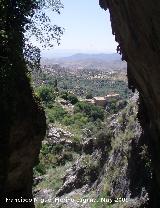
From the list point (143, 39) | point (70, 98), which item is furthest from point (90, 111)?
point (143, 39)

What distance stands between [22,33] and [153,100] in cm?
862

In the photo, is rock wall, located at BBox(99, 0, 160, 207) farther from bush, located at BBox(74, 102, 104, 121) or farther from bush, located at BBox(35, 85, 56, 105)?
bush, located at BBox(35, 85, 56, 105)

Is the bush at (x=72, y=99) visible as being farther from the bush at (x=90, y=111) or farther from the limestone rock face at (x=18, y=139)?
the limestone rock face at (x=18, y=139)

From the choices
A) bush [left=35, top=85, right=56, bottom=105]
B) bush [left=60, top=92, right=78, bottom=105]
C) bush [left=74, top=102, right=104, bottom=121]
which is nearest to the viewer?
bush [left=35, top=85, right=56, bottom=105]

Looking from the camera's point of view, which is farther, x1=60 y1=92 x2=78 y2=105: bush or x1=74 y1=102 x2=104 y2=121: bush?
x1=60 y1=92 x2=78 y2=105: bush

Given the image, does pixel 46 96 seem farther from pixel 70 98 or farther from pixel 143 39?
pixel 143 39

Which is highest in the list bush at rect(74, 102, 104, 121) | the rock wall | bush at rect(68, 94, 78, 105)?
the rock wall

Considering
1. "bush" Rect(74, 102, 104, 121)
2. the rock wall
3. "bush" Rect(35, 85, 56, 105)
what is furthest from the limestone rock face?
"bush" Rect(35, 85, 56, 105)

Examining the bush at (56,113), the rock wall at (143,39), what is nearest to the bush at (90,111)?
the bush at (56,113)

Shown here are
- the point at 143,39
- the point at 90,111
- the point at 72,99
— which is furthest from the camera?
the point at 72,99

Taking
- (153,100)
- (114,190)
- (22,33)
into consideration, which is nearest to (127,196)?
(114,190)

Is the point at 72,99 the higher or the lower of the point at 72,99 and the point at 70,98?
the lower

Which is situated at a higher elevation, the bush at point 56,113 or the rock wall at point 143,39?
the rock wall at point 143,39

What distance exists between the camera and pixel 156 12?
14.2 meters
